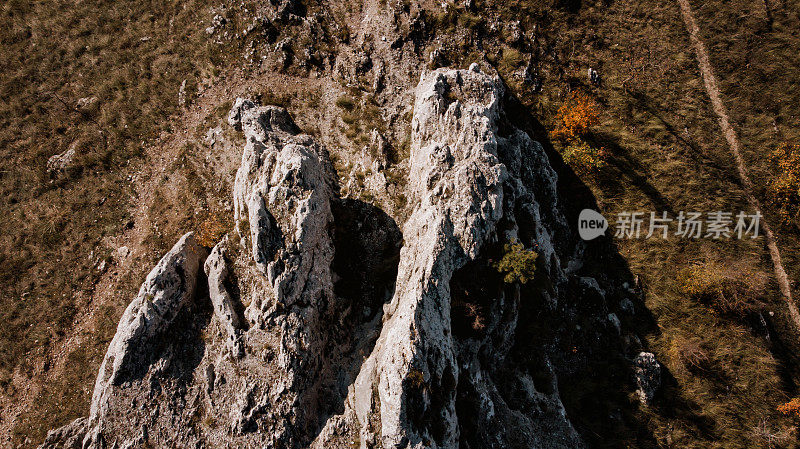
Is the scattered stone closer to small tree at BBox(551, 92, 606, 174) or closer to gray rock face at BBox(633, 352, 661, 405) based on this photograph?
small tree at BBox(551, 92, 606, 174)

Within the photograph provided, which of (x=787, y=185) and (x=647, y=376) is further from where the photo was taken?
(x=787, y=185)

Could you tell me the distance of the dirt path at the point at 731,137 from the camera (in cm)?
2680

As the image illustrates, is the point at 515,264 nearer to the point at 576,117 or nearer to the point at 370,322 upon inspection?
the point at 370,322

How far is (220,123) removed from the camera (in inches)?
1282

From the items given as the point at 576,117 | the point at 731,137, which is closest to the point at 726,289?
the point at 731,137

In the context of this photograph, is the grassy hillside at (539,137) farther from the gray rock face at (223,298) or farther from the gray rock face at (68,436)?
the gray rock face at (223,298)

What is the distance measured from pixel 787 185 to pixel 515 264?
81.2 feet

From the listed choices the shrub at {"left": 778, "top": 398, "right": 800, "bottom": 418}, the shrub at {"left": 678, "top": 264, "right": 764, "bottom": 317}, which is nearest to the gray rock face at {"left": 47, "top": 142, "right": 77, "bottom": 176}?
the shrub at {"left": 678, "top": 264, "right": 764, "bottom": 317}

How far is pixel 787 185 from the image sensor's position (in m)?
27.2

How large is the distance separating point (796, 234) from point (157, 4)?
62567mm

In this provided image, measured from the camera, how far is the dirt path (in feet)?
87.9

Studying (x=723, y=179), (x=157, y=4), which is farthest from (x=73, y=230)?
(x=723, y=179)

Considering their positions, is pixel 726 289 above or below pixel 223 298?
above

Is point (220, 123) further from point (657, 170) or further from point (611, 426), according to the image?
point (611, 426)
